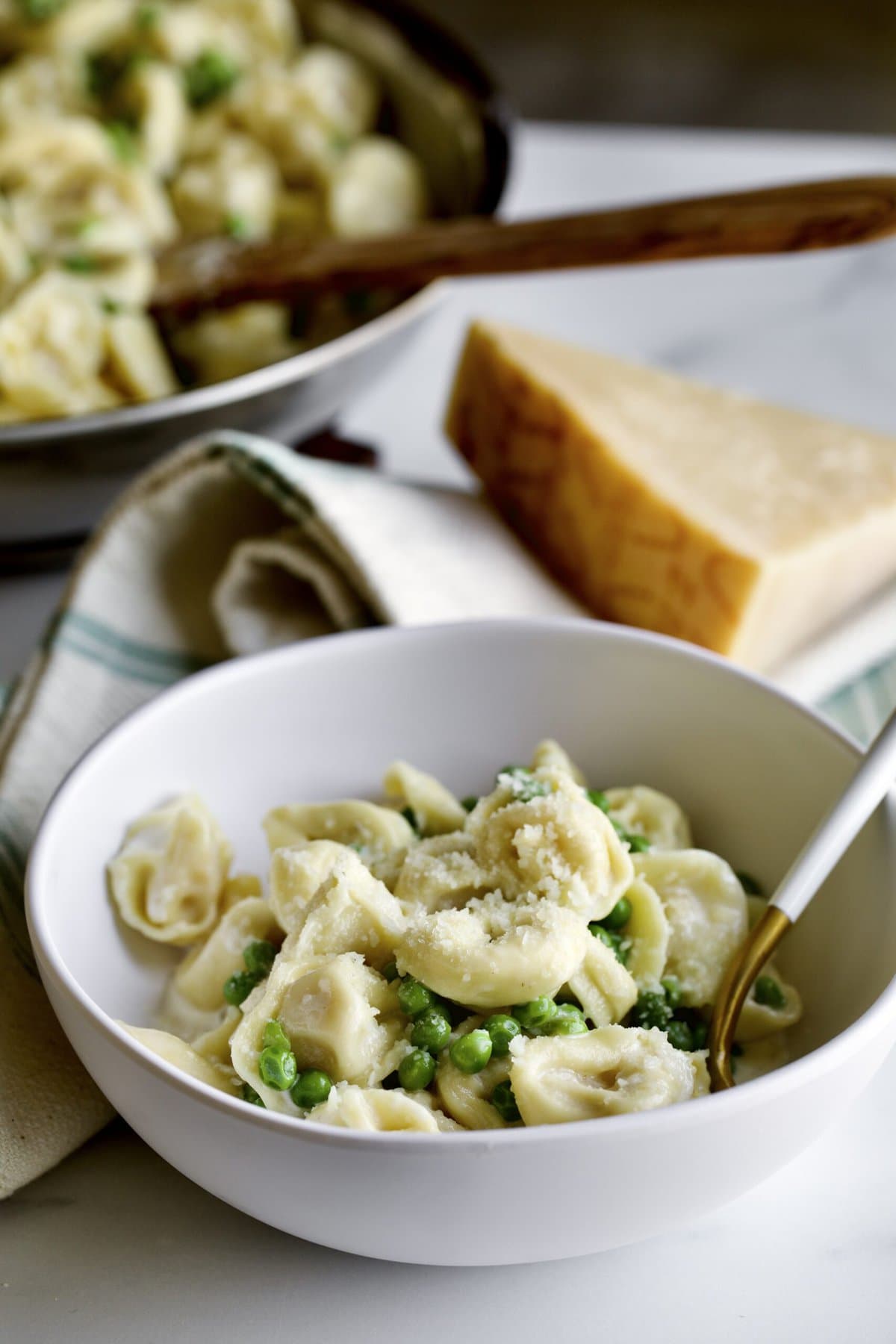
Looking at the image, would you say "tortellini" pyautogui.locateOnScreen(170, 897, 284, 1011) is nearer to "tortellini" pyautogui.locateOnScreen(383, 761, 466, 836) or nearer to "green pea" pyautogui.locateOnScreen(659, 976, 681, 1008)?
"tortellini" pyautogui.locateOnScreen(383, 761, 466, 836)

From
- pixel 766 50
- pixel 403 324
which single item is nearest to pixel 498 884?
pixel 403 324

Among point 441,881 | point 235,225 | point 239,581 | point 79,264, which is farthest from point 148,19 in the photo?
point 441,881

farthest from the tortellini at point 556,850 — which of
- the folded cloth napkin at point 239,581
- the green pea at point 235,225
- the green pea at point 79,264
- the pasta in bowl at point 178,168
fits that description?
the green pea at point 235,225

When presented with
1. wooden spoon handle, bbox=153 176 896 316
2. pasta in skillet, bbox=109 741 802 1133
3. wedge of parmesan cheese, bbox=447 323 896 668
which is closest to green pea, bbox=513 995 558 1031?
pasta in skillet, bbox=109 741 802 1133

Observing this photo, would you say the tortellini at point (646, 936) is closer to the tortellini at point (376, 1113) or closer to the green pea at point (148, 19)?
the tortellini at point (376, 1113)

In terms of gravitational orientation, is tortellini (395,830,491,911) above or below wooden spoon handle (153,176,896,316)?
below

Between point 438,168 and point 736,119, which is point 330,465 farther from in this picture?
point 736,119
